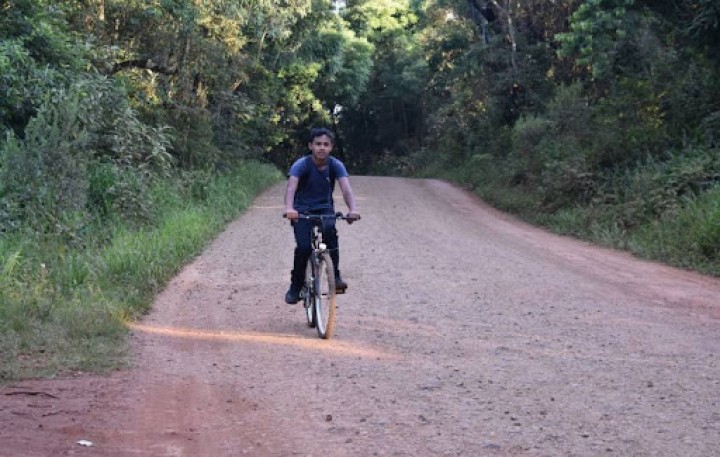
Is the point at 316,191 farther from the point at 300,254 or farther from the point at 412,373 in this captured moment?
the point at 412,373

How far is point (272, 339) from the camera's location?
318 inches

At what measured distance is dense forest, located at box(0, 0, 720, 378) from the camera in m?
11.4

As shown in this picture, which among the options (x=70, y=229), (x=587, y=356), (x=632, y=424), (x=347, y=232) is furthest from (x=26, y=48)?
(x=632, y=424)

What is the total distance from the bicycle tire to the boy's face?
970 millimetres

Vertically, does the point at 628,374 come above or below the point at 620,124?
below

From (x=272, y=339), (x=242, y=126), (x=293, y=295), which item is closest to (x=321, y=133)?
(x=293, y=295)

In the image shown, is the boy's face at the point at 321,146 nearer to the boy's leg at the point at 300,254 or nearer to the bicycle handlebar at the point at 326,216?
the bicycle handlebar at the point at 326,216

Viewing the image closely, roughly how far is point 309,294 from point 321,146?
1453mm

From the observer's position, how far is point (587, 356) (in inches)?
287

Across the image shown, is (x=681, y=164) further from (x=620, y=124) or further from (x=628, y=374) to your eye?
(x=628, y=374)

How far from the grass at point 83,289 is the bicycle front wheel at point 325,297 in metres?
1.78

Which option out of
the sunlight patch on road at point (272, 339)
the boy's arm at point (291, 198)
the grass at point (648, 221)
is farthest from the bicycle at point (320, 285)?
the grass at point (648, 221)

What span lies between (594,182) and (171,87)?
10589mm

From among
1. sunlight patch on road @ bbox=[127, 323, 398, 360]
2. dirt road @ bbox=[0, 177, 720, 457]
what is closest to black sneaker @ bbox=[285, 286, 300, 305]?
dirt road @ bbox=[0, 177, 720, 457]
